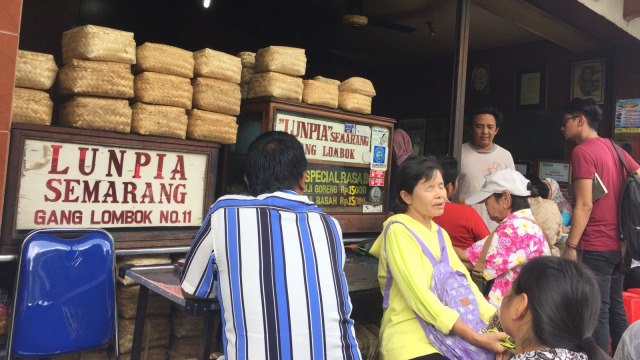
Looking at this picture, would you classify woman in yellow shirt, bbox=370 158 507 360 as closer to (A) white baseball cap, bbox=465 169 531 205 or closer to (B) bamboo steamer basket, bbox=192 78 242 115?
(A) white baseball cap, bbox=465 169 531 205

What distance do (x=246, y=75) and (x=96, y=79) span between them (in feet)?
3.81

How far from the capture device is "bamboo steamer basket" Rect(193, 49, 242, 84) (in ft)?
9.78

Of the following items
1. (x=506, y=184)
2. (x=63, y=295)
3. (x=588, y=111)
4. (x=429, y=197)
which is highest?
A: (x=588, y=111)

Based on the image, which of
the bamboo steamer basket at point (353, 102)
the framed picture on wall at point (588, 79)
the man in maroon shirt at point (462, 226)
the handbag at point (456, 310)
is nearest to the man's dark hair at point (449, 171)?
the man in maroon shirt at point (462, 226)

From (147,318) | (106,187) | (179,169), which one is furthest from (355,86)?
(147,318)

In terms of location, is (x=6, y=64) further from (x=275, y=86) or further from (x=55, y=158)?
(x=275, y=86)

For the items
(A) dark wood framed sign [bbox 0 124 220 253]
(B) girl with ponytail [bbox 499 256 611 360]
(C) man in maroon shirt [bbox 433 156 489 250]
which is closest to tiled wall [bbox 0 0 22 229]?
(A) dark wood framed sign [bbox 0 124 220 253]

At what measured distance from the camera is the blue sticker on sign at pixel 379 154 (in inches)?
151

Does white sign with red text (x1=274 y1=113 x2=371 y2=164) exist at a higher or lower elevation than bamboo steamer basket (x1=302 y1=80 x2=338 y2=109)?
lower

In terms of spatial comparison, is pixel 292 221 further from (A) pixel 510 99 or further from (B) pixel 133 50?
(A) pixel 510 99

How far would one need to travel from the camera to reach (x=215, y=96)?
3006mm

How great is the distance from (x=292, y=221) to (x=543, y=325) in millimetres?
867

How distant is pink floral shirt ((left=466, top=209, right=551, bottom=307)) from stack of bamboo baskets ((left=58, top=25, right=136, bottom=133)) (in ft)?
6.70

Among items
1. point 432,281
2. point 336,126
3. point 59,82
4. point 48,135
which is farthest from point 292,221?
point 336,126
